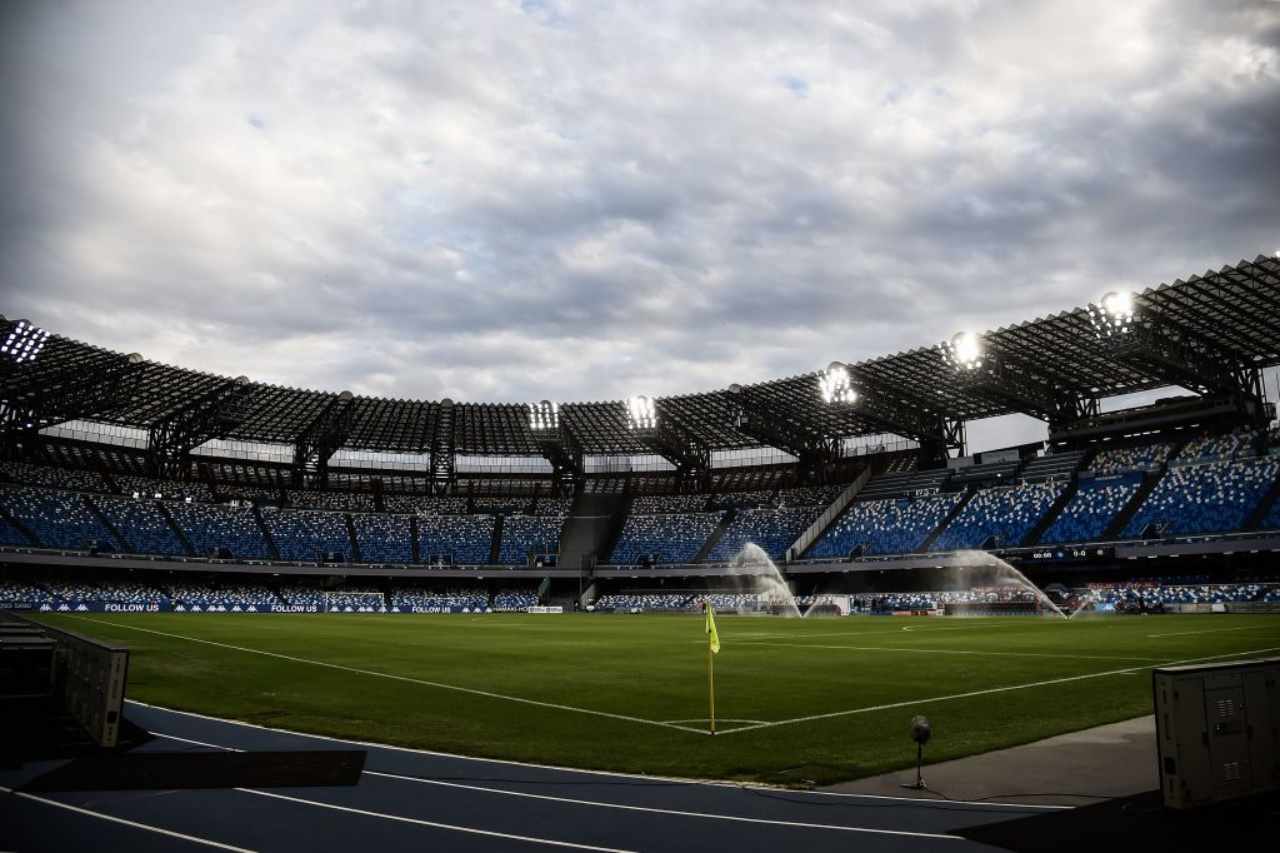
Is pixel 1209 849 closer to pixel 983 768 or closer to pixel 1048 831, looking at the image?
pixel 1048 831

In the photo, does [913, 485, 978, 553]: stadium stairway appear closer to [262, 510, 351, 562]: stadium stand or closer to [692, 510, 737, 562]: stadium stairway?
[692, 510, 737, 562]: stadium stairway

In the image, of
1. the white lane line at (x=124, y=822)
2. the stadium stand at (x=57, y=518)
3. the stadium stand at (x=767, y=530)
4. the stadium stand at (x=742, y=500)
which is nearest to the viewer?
the white lane line at (x=124, y=822)

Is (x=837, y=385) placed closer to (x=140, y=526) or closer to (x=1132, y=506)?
(x=1132, y=506)

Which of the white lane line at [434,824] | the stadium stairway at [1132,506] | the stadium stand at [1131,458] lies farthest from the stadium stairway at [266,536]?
the white lane line at [434,824]

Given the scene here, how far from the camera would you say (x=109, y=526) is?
266 ft

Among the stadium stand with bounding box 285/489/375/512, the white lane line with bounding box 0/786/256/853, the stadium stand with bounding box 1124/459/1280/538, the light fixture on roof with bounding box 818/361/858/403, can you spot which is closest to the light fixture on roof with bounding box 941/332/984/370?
the light fixture on roof with bounding box 818/361/858/403

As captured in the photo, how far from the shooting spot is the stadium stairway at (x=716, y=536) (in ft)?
308

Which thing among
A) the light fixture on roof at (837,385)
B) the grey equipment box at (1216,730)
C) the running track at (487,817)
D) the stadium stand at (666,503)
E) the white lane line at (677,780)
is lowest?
the white lane line at (677,780)

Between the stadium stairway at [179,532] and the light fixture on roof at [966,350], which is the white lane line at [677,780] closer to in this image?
the light fixture on roof at [966,350]

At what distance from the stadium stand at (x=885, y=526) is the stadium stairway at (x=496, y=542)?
36663mm

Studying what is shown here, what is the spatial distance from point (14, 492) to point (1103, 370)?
3643 inches

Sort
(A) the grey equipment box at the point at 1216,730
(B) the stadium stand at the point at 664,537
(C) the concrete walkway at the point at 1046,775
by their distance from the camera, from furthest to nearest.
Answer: (B) the stadium stand at the point at 664,537
(C) the concrete walkway at the point at 1046,775
(A) the grey equipment box at the point at 1216,730

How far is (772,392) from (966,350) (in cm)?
2385

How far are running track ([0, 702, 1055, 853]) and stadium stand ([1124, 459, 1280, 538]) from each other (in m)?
60.0
